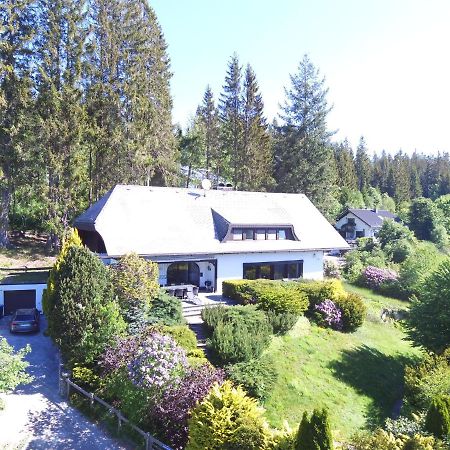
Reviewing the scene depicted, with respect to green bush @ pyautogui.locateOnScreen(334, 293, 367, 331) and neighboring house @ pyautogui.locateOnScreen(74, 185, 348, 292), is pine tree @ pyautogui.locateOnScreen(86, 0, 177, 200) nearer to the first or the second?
neighboring house @ pyautogui.locateOnScreen(74, 185, 348, 292)

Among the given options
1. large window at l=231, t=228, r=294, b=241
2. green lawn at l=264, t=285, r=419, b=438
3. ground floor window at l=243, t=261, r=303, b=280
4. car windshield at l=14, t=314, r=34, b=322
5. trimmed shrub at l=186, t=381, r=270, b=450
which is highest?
large window at l=231, t=228, r=294, b=241

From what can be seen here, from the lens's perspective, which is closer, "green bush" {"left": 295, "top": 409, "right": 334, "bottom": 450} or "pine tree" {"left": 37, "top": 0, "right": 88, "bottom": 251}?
"green bush" {"left": 295, "top": 409, "right": 334, "bottom": 450}

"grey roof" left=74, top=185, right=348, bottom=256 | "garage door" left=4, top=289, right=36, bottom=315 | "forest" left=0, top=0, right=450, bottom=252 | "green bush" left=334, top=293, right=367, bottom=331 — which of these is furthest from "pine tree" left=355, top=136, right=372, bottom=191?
"garage door" left=4, top=289, right=36, bottom=315

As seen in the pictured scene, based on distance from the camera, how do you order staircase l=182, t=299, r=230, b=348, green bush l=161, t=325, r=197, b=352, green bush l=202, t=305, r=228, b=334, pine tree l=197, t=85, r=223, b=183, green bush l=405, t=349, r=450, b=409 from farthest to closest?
pine tree l=197, t=85, r=223, b=183 → staircase l=182, t=299, r=230, b=348 → green bush l=202, t=305, r=228, b=334 → green bush l=161, t=325, r=197, b=352 → green bush l=405, t=349, r=450, b=409

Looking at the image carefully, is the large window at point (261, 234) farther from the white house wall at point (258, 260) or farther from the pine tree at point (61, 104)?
the pine tree at point (61, 104)

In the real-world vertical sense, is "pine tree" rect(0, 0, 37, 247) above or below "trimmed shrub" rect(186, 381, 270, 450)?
above

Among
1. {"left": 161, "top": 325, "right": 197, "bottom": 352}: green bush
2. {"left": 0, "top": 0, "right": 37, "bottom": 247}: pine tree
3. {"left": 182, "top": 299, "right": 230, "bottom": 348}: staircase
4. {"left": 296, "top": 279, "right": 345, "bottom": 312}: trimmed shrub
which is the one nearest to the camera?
{"left": 161, "top": 325, "right": 197, "bottom": 352}: green bush
